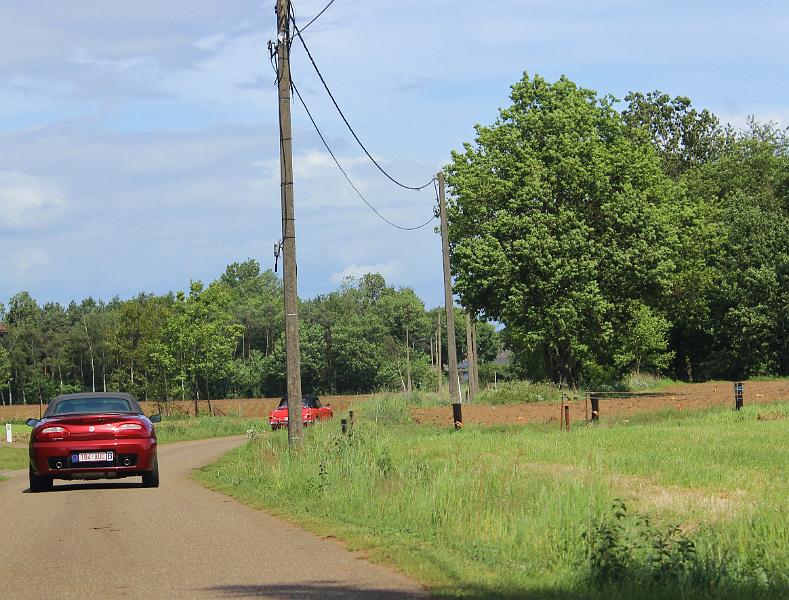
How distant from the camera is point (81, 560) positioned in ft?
Result: 34.4

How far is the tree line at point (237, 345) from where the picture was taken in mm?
88375

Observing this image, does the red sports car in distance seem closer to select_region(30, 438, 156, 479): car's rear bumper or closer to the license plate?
select_region(30, 438, 156, 479): car's rear bumper

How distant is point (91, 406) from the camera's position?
18.9m

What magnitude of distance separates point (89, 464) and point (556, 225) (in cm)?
3518

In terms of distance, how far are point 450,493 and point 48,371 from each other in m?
131

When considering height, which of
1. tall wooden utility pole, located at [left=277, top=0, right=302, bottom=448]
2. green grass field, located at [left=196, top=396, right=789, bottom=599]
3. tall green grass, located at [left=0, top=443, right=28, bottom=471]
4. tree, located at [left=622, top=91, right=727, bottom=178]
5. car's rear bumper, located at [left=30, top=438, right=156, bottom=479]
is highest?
tree, located at [left=622, top=91, right=727, bottom=178]

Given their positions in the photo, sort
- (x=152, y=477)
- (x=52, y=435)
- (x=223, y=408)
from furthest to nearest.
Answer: (x=223, y=408) → (x=152, y=477) → (x=52, y=435)

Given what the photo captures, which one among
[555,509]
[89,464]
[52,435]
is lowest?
[555,509]

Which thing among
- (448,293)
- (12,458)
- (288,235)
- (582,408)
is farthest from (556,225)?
(288,235)

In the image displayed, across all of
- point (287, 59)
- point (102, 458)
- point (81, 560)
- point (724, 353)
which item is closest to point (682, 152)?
point (724, 353)

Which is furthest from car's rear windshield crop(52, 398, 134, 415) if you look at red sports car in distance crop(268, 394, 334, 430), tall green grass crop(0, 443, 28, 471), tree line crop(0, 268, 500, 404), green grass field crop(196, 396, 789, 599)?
tree line crop(0, 268, 500, 404)

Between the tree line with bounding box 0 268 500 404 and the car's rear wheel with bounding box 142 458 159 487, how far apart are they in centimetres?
5381

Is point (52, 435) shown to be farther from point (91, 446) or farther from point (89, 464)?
point (89, 464)

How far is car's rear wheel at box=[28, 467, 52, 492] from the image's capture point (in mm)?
18484
